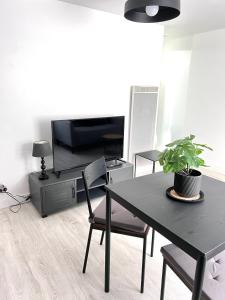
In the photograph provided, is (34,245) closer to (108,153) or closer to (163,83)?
(108,153)

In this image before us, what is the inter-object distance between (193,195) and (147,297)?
87 cm

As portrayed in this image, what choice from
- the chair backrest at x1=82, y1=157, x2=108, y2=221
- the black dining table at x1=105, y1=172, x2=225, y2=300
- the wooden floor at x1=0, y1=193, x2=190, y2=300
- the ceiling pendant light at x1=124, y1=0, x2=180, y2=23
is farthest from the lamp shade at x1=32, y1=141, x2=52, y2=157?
the ceiling pendant light at x1=124, y1=0, x2=180, y2=23

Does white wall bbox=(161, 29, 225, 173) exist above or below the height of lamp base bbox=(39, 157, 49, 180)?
above

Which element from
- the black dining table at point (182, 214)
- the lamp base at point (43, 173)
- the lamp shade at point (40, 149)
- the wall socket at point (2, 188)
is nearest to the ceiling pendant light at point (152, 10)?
the black dining table at point (182, 214)

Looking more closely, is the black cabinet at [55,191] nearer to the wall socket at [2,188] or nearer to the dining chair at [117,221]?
the wall socket at [2,188]

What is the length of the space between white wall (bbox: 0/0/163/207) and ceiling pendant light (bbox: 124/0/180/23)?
136 centimetres

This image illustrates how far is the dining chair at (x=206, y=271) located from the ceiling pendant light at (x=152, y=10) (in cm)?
137

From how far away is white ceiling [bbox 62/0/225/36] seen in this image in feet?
8.06

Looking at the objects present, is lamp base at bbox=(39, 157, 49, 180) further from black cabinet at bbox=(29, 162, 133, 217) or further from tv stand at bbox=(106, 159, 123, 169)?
tv stand at bbox=(106, 159, 123, 169)

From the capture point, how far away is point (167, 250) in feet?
4.28

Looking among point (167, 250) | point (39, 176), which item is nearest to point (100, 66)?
point (39, 176)

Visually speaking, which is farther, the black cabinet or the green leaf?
the black cabinet

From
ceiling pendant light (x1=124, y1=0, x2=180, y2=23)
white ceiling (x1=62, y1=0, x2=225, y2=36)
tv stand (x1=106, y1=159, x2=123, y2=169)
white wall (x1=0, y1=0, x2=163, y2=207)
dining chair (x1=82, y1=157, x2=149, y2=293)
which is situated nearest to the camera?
ceiling pendant light (x1=124, y1=0, x2=180, y2=23)

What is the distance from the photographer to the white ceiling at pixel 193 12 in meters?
2.46
